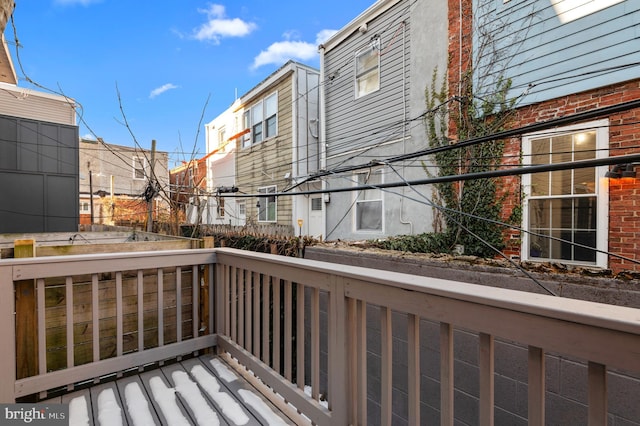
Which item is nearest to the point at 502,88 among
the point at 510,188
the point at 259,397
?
the point at 510,188

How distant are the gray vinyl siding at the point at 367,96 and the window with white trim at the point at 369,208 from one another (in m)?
0.81

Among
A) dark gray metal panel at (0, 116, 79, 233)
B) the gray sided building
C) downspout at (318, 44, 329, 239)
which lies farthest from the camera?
downspout at (318, 44, 329, 239)

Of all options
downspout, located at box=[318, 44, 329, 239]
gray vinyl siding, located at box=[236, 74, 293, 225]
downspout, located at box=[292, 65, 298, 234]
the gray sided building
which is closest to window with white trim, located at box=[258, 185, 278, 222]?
gray vinyl siding, located at box=[236, 74, 293, 225]

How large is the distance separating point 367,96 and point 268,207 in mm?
4713

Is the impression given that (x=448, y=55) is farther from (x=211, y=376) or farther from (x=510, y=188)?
(x=211, y=376)

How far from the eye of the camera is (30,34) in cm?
545

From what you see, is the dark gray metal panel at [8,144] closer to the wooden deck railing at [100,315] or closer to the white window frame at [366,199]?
the wooden deck railing at [100,315]

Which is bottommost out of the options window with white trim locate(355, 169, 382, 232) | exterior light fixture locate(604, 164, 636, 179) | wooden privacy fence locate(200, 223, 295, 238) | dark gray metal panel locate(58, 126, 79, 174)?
wooden privacy fence locate(200, 223, 295, 238)

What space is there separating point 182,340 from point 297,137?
705 centimetres

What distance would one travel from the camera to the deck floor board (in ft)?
5.74

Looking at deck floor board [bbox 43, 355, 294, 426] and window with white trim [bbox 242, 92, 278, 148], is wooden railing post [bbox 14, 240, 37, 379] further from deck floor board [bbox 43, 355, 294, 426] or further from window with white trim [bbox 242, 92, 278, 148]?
window with white trim [bbox 242, 92, 278, 148]

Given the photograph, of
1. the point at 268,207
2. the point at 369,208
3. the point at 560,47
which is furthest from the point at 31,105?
the point at 560,47

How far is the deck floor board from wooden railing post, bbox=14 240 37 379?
0.25 metres

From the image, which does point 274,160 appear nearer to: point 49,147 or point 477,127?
point 49,147
